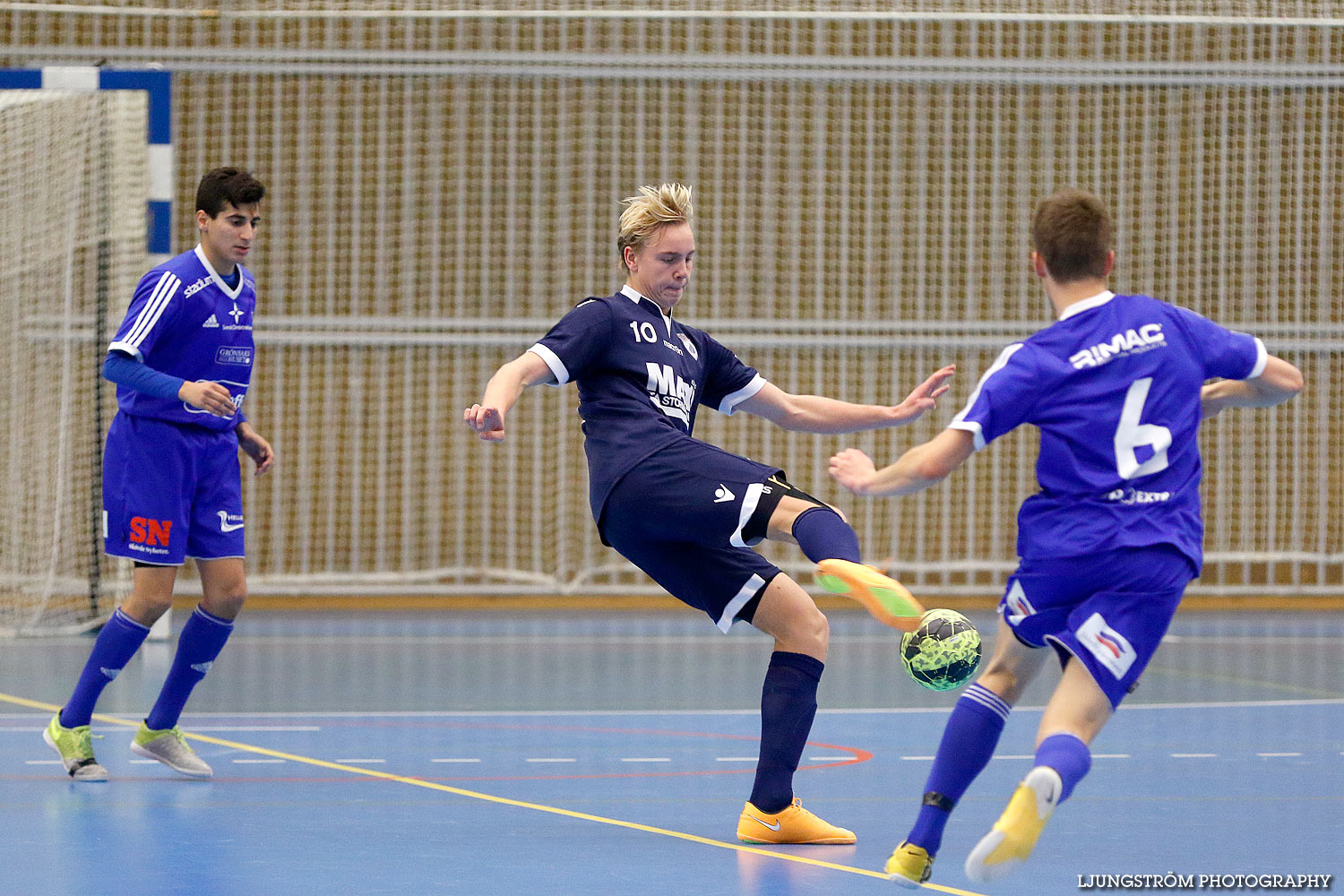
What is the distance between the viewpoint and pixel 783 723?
4.20 metres

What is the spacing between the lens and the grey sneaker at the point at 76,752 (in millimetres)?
5012

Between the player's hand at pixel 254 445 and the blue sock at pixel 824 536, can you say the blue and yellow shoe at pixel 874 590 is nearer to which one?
the blue sock at pixel 824 536

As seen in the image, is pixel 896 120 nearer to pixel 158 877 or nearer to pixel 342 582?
pixel 342 582

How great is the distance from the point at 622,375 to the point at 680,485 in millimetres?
393

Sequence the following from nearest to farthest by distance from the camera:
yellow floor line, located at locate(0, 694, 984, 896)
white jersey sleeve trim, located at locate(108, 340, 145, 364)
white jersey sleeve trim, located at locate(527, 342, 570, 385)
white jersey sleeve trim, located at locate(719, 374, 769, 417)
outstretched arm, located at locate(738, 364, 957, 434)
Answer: yellow floor line, located at locate(0, 694, 984, 896), white jersey sleeve trim, located at locate(527, 342, 570, 385), outstretched arm, located at locate(738, 364, 957, 434), white jersey sleeve trim, located at locate(719, 374, 769, 417), white jersey sleeve trim, located at locate(108, 340, 145, 364)

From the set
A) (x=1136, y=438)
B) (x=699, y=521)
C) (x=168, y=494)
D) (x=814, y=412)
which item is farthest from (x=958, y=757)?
(x=168, y=494)

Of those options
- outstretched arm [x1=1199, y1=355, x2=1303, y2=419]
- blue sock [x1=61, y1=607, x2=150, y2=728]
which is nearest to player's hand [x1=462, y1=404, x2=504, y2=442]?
outstretched arm [x1=1199, y1=355, x2=1303, y2=419]

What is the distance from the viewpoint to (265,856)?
3.88 m

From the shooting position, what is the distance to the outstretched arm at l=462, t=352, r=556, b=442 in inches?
148

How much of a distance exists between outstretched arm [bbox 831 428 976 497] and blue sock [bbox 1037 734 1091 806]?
55 centimetres

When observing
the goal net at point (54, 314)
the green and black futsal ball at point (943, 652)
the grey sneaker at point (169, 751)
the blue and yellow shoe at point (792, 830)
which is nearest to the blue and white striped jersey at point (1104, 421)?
the green and black futsal ball at point (943, 652)

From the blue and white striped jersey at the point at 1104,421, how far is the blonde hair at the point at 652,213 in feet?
4.64

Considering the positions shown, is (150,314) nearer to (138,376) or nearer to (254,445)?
(138,376)

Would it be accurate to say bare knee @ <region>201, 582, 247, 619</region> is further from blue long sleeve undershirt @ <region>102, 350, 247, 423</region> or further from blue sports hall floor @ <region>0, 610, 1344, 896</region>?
blue long sleeve undershirt @ <region>102, 350, 247, 423</region>
